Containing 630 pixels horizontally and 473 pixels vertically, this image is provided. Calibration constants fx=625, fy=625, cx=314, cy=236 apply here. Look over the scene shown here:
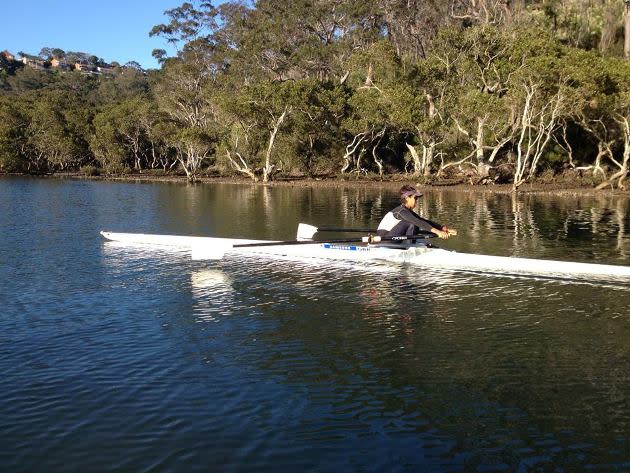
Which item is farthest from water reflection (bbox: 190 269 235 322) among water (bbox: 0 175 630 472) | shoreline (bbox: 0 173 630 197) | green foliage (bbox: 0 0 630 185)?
shoreline (bbox: 0 173 630 197)

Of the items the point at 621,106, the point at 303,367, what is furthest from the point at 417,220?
the point at 621,106

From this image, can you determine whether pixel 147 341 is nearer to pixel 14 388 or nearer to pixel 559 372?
pixel 14 388

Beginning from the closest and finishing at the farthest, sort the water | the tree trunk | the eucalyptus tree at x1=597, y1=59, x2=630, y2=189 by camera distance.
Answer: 1. the water
2. the eucalyptus tree at x1=597, y1=59, x2=630, y2=189
3. the tree trunk

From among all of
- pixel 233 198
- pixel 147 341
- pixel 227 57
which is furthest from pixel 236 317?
pixel 227 57

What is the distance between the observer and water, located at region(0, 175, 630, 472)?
655 centimetres

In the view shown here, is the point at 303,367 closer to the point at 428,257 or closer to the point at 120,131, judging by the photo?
the point at 428,257

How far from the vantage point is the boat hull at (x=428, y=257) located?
14180 millimetres

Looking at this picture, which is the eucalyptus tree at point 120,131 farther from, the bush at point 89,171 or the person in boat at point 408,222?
the person in boat at point 408,222

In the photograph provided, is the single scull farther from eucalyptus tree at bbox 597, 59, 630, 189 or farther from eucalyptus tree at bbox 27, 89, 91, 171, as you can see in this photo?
eucalyptus tree at bbox 27, 89, 91, 171

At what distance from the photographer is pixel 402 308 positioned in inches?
474

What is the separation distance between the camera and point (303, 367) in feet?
29.3

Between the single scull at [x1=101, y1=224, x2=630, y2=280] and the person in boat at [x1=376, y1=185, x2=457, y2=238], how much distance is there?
0.34 m

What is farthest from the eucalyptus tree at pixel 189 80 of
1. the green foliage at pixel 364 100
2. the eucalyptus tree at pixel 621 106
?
the eucalyptus tree at pixel 621 106

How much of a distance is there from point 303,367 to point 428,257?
7200 mm
